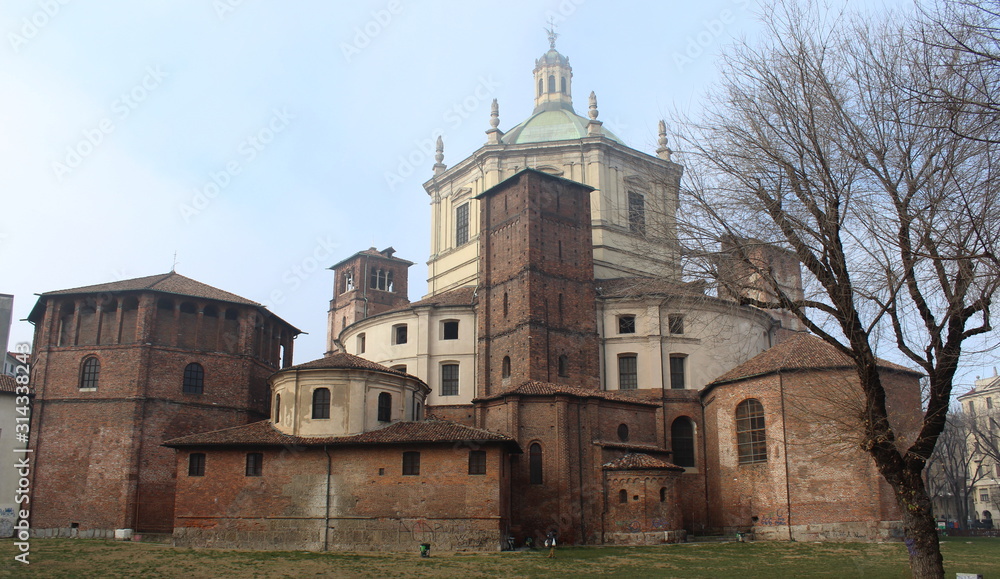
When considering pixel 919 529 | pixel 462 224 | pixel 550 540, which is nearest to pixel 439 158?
pixel 462 224

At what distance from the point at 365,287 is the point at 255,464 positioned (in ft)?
91.3

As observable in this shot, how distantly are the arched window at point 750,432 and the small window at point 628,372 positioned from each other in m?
5.08

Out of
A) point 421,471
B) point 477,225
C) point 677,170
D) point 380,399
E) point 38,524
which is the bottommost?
point 38,524

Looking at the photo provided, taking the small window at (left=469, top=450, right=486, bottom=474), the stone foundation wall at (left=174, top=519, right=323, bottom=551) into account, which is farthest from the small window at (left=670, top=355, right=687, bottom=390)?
the stone foundation wall at (left=174, top=519, right=323, bottom=551)

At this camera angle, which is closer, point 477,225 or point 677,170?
point 677,170

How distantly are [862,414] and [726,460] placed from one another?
70.6 ft

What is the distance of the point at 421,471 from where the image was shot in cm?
2933

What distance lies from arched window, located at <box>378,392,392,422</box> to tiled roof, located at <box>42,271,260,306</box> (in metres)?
11.6

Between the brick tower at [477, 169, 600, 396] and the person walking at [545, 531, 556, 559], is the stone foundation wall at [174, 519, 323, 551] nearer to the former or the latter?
the person walking at [545, 531, 556, 559]

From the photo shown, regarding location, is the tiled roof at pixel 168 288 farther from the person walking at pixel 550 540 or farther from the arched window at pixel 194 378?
the person walking at pixel 550 540

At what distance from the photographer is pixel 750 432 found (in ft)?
113

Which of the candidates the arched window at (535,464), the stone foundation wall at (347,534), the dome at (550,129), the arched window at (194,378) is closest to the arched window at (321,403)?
the stone foundation wall at (347,534)

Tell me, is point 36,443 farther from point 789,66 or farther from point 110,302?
point 789,66

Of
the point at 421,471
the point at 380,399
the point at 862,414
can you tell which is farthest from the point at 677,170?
the point at 380,399
